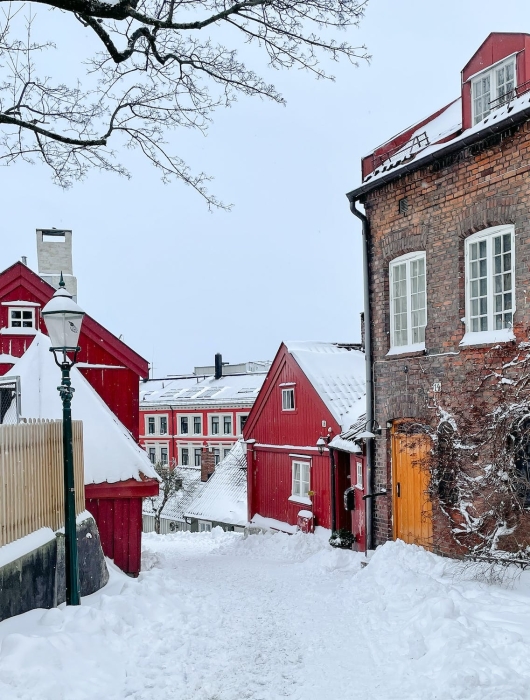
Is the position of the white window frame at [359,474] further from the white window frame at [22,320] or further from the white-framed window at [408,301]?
the white window frame at [22,320]

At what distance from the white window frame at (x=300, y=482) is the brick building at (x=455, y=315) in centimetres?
630

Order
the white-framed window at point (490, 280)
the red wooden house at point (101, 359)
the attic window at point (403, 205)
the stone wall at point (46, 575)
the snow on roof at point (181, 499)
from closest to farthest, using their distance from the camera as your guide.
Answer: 1. the stone wall at point (46, 575)
2. the white-framed window at point (490, 280)
3. the attic window at point (403, 205)
4. the red wooden house at point (101, 359)
5. the snow on roof at point (181, 499)

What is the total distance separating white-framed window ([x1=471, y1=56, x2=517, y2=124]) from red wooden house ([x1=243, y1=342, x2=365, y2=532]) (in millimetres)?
8436

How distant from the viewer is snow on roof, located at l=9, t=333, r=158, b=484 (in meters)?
12.4

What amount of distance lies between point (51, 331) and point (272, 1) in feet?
14.0

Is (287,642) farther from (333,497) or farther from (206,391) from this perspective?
(206,391)

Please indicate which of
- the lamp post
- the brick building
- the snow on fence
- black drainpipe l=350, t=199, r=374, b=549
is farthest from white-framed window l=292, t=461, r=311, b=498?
the lamp post

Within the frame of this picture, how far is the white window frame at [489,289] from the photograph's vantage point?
9.70 metres

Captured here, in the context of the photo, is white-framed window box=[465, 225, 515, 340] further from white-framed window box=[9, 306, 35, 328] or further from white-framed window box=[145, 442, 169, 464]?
white-framed window box=[145, 442, 169, 464]

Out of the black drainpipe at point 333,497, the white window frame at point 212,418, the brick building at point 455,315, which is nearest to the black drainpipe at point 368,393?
the brick building at point 455,315

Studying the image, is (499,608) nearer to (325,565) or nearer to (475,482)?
(475,482)

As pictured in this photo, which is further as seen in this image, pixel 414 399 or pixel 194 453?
pixel 194 453

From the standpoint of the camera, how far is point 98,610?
696cm

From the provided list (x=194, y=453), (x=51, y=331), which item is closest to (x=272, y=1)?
(x=51, y=331)
